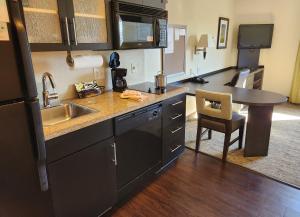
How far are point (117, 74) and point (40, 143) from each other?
132cm

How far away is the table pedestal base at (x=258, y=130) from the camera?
2.52 m

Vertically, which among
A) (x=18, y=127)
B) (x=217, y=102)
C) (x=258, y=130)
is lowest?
(x=258, y=130)

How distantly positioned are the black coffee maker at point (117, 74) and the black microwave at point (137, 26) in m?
0.33

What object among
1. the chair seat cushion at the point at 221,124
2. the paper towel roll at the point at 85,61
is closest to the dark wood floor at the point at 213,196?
the chair seat cushion at the point at 221,124

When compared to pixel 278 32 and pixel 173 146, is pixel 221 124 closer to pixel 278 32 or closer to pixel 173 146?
pixel 173 146

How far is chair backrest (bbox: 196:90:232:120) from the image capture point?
7.59 feet

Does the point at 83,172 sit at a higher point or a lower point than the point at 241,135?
higher

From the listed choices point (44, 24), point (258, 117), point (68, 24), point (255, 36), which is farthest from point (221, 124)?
point (255, 36)

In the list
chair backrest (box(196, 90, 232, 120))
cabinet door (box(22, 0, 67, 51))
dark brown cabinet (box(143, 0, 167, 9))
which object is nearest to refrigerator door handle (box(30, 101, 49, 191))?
cabinet door (box(22, 0, 67, 51))

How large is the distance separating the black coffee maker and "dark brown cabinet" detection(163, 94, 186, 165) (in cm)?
→ 54

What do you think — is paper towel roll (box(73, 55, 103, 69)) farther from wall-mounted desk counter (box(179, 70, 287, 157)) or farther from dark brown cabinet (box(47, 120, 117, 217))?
wall-mounted desk counter (box(179, 70, 287, 157))

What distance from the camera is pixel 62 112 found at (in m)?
1.87

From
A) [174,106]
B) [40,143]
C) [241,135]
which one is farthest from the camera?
[241,135]

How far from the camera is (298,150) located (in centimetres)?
283
